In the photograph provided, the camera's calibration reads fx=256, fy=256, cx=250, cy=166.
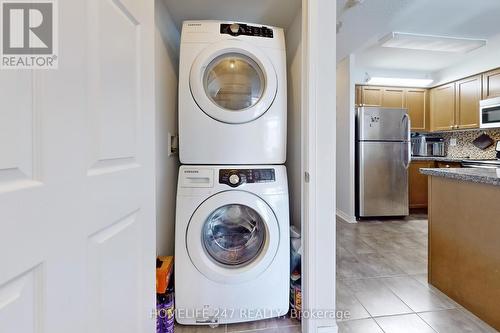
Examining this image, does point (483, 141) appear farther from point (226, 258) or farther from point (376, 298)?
point (226, 258)

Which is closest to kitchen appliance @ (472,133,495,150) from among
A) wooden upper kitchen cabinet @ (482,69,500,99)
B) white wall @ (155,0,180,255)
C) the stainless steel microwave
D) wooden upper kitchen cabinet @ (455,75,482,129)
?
wooden upper kitchen cabinet @ (455,75,482,129)

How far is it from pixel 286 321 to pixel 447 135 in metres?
4.64

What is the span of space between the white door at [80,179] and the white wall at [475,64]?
4.15 meters

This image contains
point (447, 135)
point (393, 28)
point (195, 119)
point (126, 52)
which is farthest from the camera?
point (447, 135)

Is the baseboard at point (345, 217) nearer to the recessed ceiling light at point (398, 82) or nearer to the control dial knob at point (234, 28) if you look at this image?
the recessed ceiling light at point (398, 82)

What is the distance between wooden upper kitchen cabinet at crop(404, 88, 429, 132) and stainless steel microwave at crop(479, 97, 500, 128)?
90cm

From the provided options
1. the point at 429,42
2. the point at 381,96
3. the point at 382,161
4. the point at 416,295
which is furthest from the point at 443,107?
the point at 416,295

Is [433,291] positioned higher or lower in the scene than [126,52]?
lower

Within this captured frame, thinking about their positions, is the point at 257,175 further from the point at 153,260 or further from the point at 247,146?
the point at 153,260

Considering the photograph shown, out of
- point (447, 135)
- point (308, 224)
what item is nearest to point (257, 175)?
point (308, 224)

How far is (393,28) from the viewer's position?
2656mm

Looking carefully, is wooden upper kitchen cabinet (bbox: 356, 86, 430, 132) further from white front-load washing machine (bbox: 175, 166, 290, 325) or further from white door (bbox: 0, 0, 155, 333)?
white door (bbox: 0, 0, 155, 333)

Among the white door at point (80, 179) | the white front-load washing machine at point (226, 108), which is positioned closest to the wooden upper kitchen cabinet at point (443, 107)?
the white front-load washing machine at point (226, 108)
